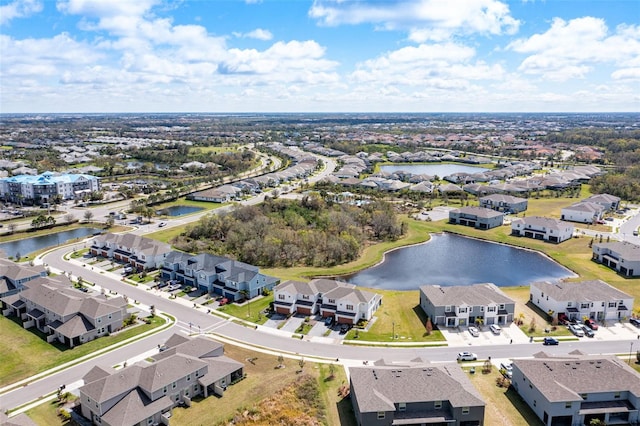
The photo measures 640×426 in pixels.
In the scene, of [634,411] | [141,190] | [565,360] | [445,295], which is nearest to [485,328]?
[445,295]

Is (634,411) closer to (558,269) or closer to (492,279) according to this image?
(492,279)

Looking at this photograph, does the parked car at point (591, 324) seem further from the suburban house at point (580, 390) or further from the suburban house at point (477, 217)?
the suburban house at point (477, 217)

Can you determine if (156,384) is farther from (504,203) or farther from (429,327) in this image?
(504,203)

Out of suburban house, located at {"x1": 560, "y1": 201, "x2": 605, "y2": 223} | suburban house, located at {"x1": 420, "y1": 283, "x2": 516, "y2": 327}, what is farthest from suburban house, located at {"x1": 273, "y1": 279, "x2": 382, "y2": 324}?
suburban house, located at {"x1": 560, "y1": 201, "x2": 605, "y2": 223}

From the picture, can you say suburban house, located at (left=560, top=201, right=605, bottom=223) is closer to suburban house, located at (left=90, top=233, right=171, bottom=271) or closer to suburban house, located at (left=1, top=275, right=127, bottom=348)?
suburban house, located at (left=90, top=233, right=171, bottom=271)

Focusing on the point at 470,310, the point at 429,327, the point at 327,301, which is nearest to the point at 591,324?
the point at 470,310

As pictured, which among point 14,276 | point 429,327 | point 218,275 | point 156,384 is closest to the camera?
point 156,384

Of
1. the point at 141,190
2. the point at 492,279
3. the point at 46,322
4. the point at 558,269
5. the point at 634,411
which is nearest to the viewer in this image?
the point at 634,411
